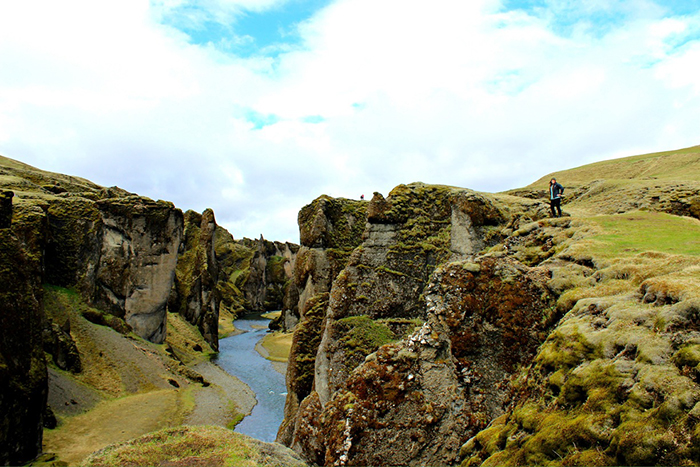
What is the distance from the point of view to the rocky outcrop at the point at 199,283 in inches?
2940

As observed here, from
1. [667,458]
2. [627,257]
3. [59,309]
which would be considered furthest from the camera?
[59,309]

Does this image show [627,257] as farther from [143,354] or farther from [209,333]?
[209,333]

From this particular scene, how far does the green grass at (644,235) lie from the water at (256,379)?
30.2 meters

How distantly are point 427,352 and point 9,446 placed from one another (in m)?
25.0

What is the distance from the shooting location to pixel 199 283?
77312mm

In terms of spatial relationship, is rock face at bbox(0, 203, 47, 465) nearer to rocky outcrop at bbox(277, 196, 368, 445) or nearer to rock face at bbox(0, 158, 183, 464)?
rock face at bbox(0, 158, 183, 464)

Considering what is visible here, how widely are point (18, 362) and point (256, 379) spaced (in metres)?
33.6

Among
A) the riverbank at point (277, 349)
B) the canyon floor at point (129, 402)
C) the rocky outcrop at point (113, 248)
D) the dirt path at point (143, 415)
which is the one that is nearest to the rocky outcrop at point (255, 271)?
the riverbank at point (277, 349)

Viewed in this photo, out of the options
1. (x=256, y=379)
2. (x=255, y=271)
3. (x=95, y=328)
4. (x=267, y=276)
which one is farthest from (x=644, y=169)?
(x=267, y=276)

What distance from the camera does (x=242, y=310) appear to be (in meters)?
133

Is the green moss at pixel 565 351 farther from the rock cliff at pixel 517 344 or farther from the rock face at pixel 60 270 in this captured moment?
the rock face at pixel 60 270

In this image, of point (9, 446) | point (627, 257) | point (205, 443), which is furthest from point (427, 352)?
point (9, 446)

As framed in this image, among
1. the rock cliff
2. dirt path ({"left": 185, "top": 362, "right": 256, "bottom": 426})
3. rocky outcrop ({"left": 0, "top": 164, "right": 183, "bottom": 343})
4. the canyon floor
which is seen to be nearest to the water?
dirt path ({"left": 185, "top": 362, "right": 256, "bottom": 426})

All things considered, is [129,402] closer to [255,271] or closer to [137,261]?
[137,261]
